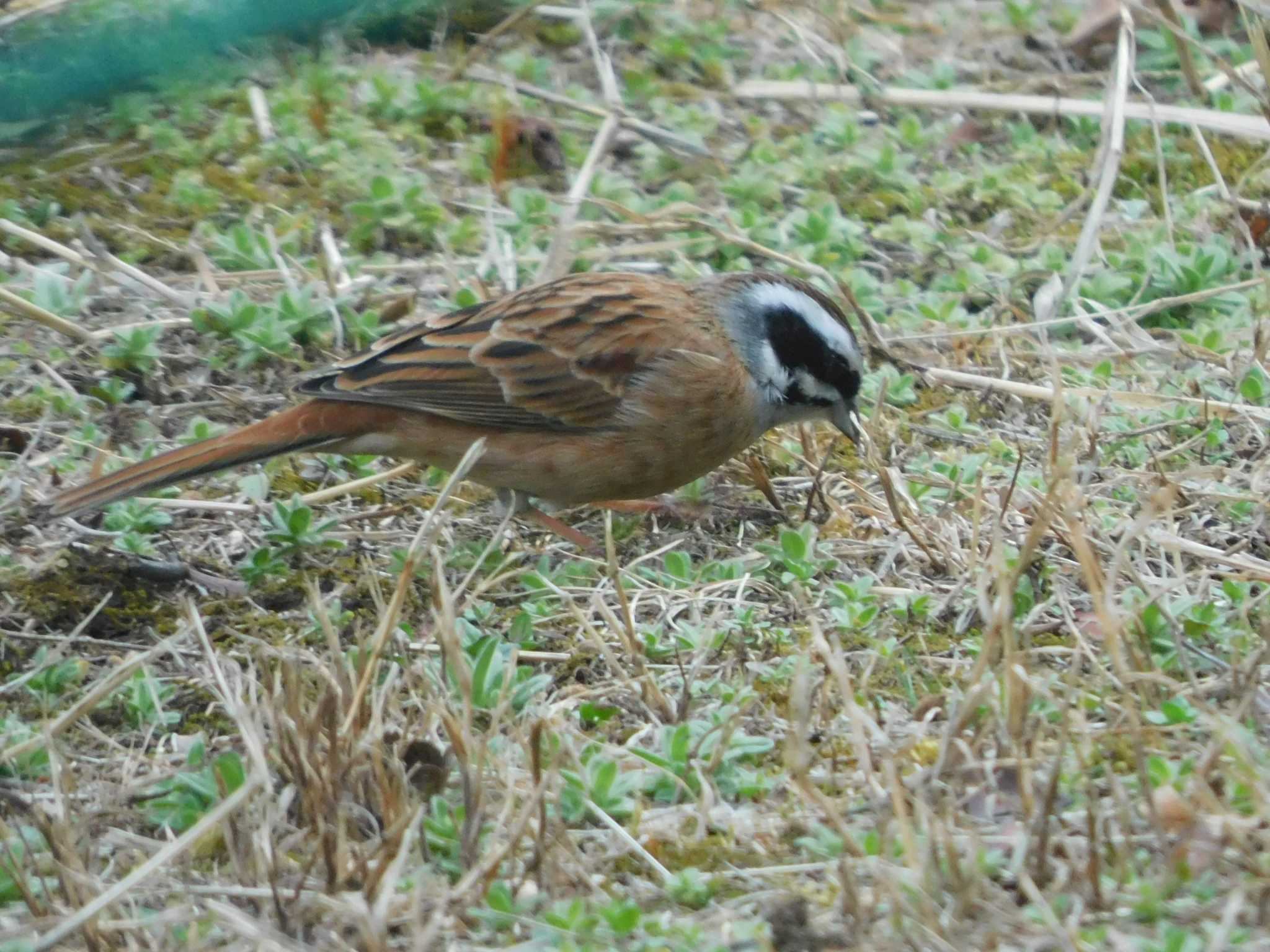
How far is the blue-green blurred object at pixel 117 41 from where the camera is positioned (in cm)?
417

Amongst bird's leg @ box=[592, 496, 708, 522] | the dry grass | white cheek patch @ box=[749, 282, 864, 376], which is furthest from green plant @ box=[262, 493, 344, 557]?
white cheek patch @ box=[749, 282, 864, 376]

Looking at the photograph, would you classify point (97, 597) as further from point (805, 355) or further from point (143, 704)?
point (805, 355)

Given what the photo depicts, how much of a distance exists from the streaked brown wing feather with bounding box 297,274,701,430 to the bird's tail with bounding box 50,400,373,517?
13 cm

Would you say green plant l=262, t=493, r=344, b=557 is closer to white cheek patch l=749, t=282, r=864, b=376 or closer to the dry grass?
the dry grass

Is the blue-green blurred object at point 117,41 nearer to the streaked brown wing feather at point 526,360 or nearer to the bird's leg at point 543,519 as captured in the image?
the streaked brown wing feather at point 526,360

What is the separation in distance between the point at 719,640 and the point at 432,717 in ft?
3.27

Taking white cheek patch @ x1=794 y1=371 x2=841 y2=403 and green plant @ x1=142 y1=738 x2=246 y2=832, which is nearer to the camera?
green plant @ x1=142 y1=738 x2=246 y2=832

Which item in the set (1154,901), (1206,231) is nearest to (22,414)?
(1154,901)

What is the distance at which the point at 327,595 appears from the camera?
15.3 ft

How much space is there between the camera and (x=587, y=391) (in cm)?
522

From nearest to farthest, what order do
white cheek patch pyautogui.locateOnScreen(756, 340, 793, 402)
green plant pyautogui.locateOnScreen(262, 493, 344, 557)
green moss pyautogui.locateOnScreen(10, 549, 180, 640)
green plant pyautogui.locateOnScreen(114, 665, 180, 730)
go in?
green plant pyautogui.locateOnScreen(114, 665, 180, 730) → green moss pyautogui.locateOnScreen(10, 549, 180, 640) → green plant pyautogui.locateOnScreen(262, 493, 344, 557) → white cheek patch pyautogui.locateOnScreen(756, 340, 793, 402)

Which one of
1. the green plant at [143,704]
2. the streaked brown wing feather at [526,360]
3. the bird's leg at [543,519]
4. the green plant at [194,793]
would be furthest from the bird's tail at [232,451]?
the green plant at [194,793]

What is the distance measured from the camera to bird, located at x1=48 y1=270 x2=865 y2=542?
5.09 m

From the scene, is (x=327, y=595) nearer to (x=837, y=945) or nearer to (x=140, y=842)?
(x=140, y=842)
